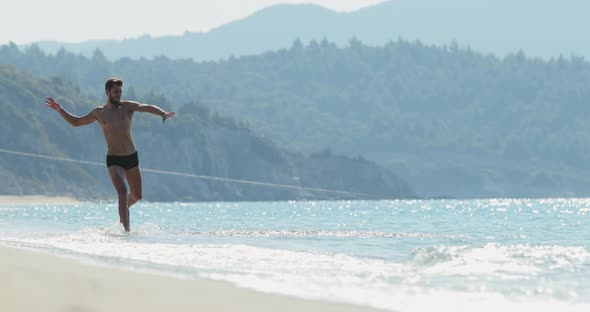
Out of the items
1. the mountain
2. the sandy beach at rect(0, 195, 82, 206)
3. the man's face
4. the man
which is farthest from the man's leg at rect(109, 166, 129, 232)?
the mountain

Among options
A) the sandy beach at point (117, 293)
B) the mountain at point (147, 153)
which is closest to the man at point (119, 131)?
the sandy beach at point (117, 293)

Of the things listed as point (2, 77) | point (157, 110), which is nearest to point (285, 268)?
point (157, 110)

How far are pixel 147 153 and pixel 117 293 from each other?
531ft

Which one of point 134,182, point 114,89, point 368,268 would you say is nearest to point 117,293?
point 368,268

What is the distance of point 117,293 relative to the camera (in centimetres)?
709

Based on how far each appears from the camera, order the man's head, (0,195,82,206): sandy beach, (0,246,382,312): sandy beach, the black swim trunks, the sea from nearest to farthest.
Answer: (0,246,382,312): sandy beach → the sea → the man's head → the black swim trunks → (0,195,82,206): sandy beach

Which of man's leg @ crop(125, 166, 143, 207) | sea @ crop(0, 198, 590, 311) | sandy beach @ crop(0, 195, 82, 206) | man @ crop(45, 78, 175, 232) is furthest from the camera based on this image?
sandy beach @ crop(0, 195, 82, 206)

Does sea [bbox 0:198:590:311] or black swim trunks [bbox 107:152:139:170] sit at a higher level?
black swim trunks [bbox 107:152:139:170]

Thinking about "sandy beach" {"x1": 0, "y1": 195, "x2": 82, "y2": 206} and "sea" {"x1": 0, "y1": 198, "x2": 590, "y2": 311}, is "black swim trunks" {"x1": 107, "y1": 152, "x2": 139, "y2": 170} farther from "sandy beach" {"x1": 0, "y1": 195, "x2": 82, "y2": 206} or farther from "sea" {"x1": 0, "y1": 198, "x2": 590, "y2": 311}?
"sandy beach" {"x1": 0, "y1": 195, "x2": 82, "y2": 206}

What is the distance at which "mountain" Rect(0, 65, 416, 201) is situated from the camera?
459 ft

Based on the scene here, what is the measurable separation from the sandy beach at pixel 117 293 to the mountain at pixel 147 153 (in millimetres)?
125619

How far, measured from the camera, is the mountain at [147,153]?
459 feet

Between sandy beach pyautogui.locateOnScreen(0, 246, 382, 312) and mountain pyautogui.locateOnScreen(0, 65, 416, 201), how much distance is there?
12562 cm

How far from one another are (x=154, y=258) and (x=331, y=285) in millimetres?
2847
